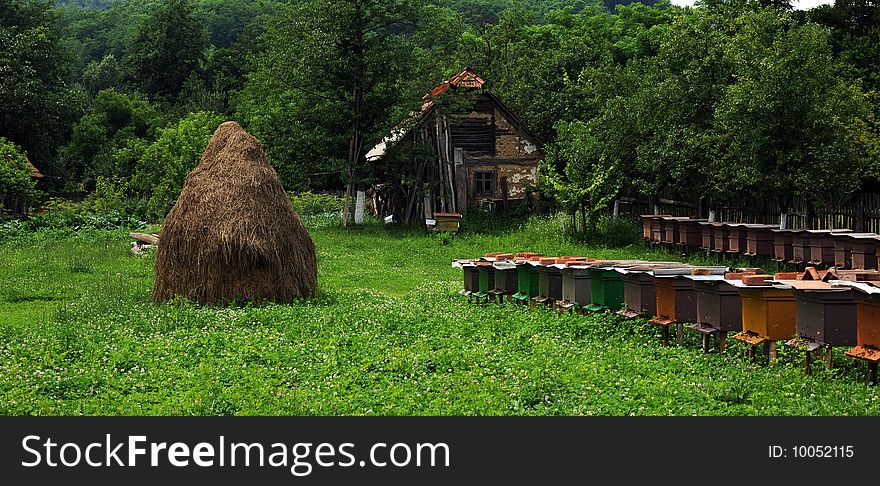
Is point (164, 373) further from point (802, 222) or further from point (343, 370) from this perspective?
point (802, 222)

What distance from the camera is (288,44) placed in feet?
142

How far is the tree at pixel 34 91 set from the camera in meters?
60.1

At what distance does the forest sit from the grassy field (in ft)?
43.6

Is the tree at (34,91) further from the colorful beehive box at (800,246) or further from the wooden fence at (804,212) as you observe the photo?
the colorful beehive box at (800,246)

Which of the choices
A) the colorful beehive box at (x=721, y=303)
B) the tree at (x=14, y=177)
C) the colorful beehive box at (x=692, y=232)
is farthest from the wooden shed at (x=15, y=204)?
the colorful beehive box at (x=721, y=303)

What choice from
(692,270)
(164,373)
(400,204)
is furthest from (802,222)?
(164,373)

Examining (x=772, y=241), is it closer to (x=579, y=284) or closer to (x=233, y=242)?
(x=579, y=284)

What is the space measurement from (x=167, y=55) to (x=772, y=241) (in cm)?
7780

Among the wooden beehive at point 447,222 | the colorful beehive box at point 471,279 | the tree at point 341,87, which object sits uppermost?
the tree at point 341,87

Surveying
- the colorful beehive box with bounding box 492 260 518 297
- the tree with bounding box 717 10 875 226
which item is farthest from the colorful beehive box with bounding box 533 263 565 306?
the tree with bounding box 717 10 875 226

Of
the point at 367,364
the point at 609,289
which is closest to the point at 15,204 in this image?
the point at 609,289

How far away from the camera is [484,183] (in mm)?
44938

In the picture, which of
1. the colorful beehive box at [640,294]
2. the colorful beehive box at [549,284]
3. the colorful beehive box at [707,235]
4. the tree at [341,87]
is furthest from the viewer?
the tree at [341,87]

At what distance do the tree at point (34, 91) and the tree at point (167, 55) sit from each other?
2516 cm
